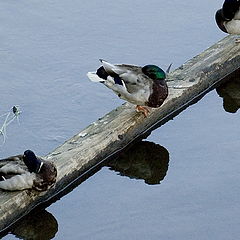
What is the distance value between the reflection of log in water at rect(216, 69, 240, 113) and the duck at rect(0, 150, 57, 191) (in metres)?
2.18

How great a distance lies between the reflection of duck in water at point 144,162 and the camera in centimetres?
746

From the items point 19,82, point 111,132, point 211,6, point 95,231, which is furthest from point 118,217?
point 211,6

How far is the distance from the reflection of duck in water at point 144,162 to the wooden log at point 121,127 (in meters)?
0.09

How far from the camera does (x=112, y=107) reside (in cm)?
816

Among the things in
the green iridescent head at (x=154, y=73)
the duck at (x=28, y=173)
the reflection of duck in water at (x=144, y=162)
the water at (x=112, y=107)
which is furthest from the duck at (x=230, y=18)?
the duck at (x=28, y=173)

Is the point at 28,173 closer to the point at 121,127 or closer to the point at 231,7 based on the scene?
the point at 121,127

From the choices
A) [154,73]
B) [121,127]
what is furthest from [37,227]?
[154,73]

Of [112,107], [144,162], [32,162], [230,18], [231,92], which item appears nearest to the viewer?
[32,162]

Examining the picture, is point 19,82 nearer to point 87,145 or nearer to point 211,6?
point 87,145

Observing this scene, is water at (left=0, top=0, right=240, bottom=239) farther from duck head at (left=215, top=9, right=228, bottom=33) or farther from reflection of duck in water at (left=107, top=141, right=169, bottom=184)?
duck head at (left=215, top=9, right=228, bottom=33)

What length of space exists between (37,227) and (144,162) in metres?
1.19

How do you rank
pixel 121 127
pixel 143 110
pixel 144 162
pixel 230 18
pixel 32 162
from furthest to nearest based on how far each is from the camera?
pixel 230 18 → pixel 143 110 → pixel 144 162 → pixel 121 127 → pixel 32 162

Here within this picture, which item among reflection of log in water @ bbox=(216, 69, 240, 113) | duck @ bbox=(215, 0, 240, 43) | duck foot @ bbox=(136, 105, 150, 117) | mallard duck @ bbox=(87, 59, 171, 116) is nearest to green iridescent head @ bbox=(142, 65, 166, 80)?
mallard duck @ bbox=(87, 59, 171, 116)

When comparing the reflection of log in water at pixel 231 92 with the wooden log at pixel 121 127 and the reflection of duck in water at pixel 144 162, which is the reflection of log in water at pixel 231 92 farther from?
the reflection of duck in water at pixel 144 162
